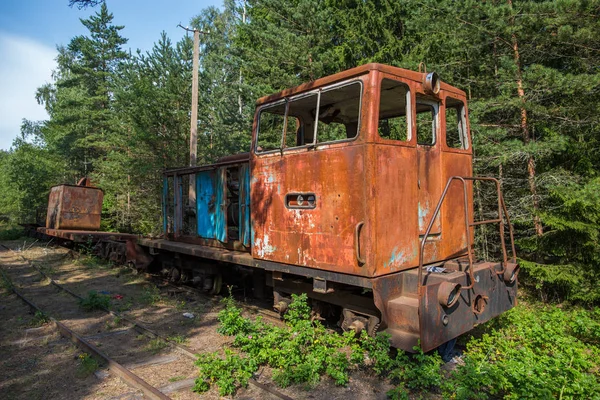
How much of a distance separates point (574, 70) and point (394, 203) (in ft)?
21.2

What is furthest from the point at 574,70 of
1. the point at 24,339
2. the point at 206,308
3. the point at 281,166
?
the point at 24,339

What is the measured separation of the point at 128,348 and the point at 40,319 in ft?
7.34

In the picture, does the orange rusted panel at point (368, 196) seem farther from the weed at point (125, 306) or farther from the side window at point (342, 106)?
the weed at point (125, 306)

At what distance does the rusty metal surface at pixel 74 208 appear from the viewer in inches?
579

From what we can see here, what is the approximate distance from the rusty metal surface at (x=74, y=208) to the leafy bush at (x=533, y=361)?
587 inches

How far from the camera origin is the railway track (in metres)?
4.02

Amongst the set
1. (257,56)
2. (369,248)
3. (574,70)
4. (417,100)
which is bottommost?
(369,248)

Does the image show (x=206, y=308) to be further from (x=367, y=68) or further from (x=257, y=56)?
(x=257, y=56)

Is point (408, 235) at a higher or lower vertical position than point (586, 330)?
higher

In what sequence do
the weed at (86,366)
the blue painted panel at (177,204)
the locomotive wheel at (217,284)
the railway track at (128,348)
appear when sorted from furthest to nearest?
the blue painted panel at (177,204)
the locomotive wheel at (217,284)
the weed at (86,366)
the railway track at (128,348)

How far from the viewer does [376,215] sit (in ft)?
13.5

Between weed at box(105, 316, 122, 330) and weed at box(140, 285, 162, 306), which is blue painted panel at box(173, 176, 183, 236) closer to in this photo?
weed at box(140, 285, 162, 306)

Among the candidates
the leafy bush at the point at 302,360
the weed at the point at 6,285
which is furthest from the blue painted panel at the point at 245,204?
the weed at the point at 6,285

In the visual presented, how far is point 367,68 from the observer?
4.29 metres
